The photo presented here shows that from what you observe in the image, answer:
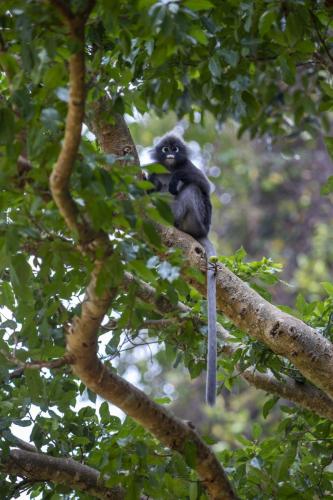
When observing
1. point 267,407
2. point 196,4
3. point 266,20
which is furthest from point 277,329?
point 196,4

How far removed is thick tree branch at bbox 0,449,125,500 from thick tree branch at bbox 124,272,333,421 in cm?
77

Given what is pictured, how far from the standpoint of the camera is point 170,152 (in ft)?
19.3

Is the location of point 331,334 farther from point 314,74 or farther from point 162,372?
point 162,372

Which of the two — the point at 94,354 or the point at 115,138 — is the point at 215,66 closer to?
the point at 115,138

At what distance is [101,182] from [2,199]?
1.47ft

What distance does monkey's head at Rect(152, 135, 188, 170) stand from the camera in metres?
5.82

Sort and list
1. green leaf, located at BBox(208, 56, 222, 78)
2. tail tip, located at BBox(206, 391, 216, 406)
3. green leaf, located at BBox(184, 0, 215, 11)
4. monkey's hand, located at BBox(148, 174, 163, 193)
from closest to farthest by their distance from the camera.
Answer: green leaf, located at BBox(184, 0, 215, 11) < green leaf, located at BBox(208, 56, 222, 78) < tail tip, located at BBox(206, 391, 216, 406) < monkey's hand, located at BBox(148, 174, 163, 193)

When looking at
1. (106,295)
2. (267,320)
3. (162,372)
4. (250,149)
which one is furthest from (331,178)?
(250,149)

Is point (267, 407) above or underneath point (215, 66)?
underneath

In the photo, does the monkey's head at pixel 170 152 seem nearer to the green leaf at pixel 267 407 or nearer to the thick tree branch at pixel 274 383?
the thick tree branch at pixel 274 383

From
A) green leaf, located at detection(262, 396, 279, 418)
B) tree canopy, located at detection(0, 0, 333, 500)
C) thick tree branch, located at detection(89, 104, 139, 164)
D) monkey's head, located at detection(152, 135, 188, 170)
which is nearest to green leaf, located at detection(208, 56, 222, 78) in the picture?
tree canopy, located at detection(0, 0, 333, 500)

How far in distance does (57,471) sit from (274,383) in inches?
44.7

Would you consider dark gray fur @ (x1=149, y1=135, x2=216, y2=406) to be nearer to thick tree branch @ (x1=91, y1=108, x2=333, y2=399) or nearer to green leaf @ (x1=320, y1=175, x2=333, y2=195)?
thick tree branch @ (x1=91, y1=108, x2=333, y2=399)

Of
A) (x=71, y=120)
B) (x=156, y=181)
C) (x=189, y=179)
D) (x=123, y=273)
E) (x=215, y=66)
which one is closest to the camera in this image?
(x=71, y=120)
